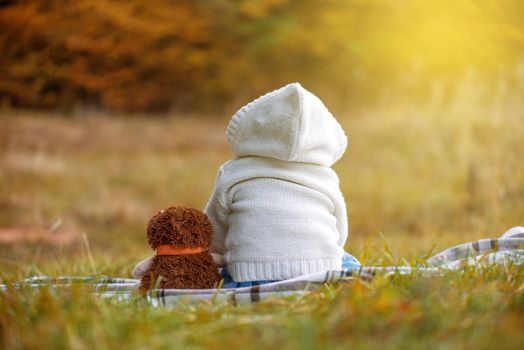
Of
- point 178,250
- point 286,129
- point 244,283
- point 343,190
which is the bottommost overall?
point 244,283

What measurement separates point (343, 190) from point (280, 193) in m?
4.90

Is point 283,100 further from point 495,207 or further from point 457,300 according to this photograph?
point 495,207

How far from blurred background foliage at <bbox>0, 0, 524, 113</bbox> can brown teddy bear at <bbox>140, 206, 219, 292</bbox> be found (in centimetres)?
848

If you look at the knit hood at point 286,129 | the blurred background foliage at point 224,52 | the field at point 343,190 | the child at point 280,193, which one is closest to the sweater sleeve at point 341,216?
the child at point 280,193

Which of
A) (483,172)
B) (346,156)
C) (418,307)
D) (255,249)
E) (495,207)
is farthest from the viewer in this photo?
(346,156)

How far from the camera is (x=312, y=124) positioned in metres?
2.14

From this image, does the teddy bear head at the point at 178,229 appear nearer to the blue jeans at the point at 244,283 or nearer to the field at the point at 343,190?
the blue jeans at the point at 244,283

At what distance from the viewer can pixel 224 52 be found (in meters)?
12.3

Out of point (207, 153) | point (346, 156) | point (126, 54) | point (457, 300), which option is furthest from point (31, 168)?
point (457, 300)

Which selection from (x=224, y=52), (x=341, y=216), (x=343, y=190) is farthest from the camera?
(x=224, y=52)

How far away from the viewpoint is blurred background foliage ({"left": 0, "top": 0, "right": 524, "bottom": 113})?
34.3 ft

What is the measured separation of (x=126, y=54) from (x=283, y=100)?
10.2m

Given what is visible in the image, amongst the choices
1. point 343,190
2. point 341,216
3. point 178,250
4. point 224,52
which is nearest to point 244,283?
point 178,250

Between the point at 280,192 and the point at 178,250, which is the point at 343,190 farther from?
the point at 178,250
